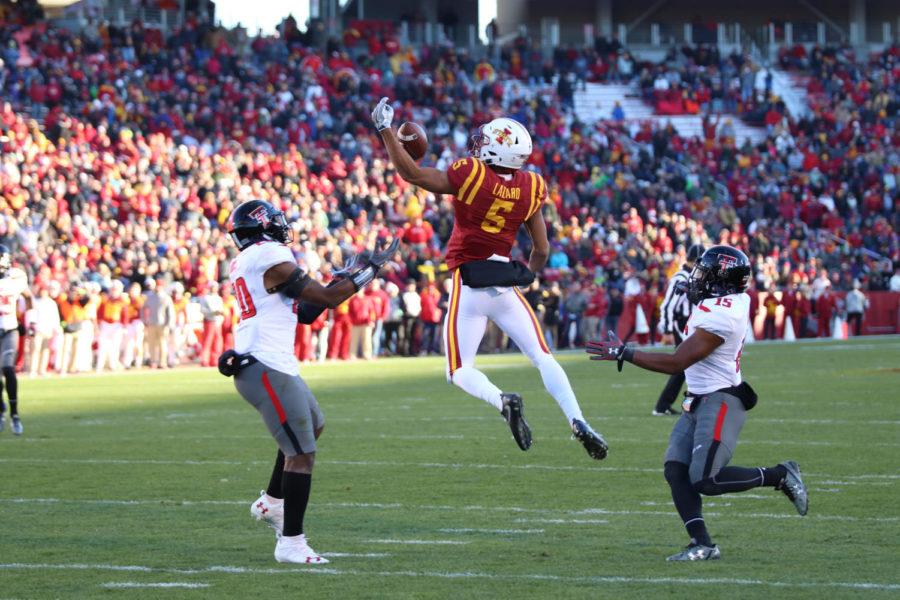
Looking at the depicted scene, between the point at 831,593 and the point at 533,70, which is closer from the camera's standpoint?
the point at 831,593

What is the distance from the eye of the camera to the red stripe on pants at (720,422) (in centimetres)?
747

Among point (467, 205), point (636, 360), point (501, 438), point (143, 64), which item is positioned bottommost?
point (501, 438)

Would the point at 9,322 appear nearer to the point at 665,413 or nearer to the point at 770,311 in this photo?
the point at 665,413

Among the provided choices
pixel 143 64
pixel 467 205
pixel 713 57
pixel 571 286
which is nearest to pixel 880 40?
pixel 713 57

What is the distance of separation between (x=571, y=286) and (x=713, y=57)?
1608 cm

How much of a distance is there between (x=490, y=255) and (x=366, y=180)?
77.4 feet

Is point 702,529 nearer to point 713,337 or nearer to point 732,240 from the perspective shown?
point 713,337

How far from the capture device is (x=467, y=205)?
8711mm

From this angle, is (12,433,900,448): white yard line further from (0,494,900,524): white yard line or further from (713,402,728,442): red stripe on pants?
(713,402,728,442): red stripe on pants

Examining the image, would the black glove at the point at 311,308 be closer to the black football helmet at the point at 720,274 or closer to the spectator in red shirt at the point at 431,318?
the black football helmet at the point at 720,274

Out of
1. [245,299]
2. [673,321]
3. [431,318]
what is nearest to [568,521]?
[245,299]

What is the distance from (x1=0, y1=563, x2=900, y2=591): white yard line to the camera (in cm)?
659

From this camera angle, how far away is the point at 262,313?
752 centimetres

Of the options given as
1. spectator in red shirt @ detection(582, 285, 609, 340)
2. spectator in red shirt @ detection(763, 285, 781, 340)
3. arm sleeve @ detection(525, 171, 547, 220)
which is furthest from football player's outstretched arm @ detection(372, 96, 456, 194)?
spectator in red shirt @ detection(763, 285, 781, 340)
